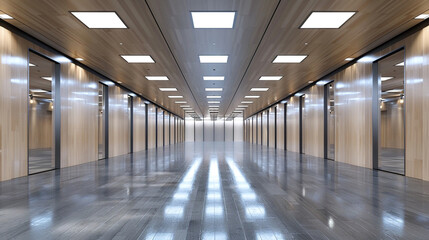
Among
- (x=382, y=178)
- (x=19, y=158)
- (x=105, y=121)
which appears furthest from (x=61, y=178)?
(x=382, y=178)

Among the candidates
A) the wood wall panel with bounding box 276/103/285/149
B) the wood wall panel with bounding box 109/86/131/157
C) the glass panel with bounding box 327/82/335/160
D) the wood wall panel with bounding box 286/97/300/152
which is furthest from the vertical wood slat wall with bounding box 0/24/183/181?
the wood wall panel with bounding box 276/103/285/149

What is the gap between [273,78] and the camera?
15.2 metres

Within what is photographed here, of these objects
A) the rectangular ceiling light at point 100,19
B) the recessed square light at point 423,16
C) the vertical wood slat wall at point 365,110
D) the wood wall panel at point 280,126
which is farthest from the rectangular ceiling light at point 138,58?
the wood wall panel at point 280,126

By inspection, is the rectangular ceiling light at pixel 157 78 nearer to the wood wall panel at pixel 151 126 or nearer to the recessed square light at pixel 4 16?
the recessed square light at pixel 4 16

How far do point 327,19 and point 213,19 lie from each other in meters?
2.88

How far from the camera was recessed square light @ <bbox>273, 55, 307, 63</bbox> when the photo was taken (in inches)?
435

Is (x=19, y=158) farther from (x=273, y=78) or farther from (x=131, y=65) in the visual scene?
(x=273, y=78)

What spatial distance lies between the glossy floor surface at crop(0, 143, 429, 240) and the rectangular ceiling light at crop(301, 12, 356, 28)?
162 inches

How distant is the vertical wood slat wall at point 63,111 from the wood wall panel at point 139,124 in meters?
2.35

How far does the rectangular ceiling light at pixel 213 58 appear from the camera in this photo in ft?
36.2

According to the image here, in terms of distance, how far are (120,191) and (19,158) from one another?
4.10m

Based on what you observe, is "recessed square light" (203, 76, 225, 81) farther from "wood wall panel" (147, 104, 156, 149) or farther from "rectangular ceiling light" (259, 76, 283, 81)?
"wood wall panel" (147, 104, 156, 149)

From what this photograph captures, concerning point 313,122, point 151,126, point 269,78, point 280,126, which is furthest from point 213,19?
point 151,126

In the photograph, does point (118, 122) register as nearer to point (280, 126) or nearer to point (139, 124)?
point (139, 124)
